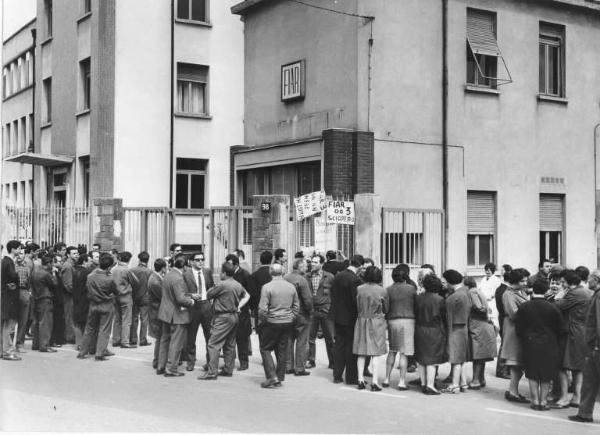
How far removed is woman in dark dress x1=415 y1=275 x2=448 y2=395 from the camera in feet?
35.4

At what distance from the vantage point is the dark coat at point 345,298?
11.5 metres

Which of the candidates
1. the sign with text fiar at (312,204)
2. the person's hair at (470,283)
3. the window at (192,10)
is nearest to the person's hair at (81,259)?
the sign with text fiar at (312,204)

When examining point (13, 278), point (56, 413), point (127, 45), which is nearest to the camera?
point (56, 413)

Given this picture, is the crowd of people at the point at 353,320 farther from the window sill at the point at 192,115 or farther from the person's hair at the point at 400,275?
the window sill at the point at 192,115

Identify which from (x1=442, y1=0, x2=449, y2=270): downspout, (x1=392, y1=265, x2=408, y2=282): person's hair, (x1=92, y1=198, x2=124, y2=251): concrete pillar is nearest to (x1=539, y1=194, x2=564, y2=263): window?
(x1=442, y1=0, x2=449, y2=270): downspout

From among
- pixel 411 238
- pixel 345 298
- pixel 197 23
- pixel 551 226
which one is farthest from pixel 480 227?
pixel 197 23

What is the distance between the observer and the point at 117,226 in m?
20.8

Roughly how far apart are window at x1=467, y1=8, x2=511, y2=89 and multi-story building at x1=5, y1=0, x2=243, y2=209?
7.59 m

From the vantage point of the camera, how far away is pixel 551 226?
21.0m

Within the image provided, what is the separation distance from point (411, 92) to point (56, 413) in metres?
12.6

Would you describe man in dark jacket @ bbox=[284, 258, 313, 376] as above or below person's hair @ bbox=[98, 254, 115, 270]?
below

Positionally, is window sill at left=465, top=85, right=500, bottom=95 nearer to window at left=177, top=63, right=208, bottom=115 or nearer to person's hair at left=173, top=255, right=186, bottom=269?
window at left=177, top=63, right=208, bottom=115

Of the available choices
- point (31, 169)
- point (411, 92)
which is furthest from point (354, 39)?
point (31, 169)

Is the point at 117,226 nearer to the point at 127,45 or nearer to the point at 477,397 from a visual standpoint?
the point at 127,45
